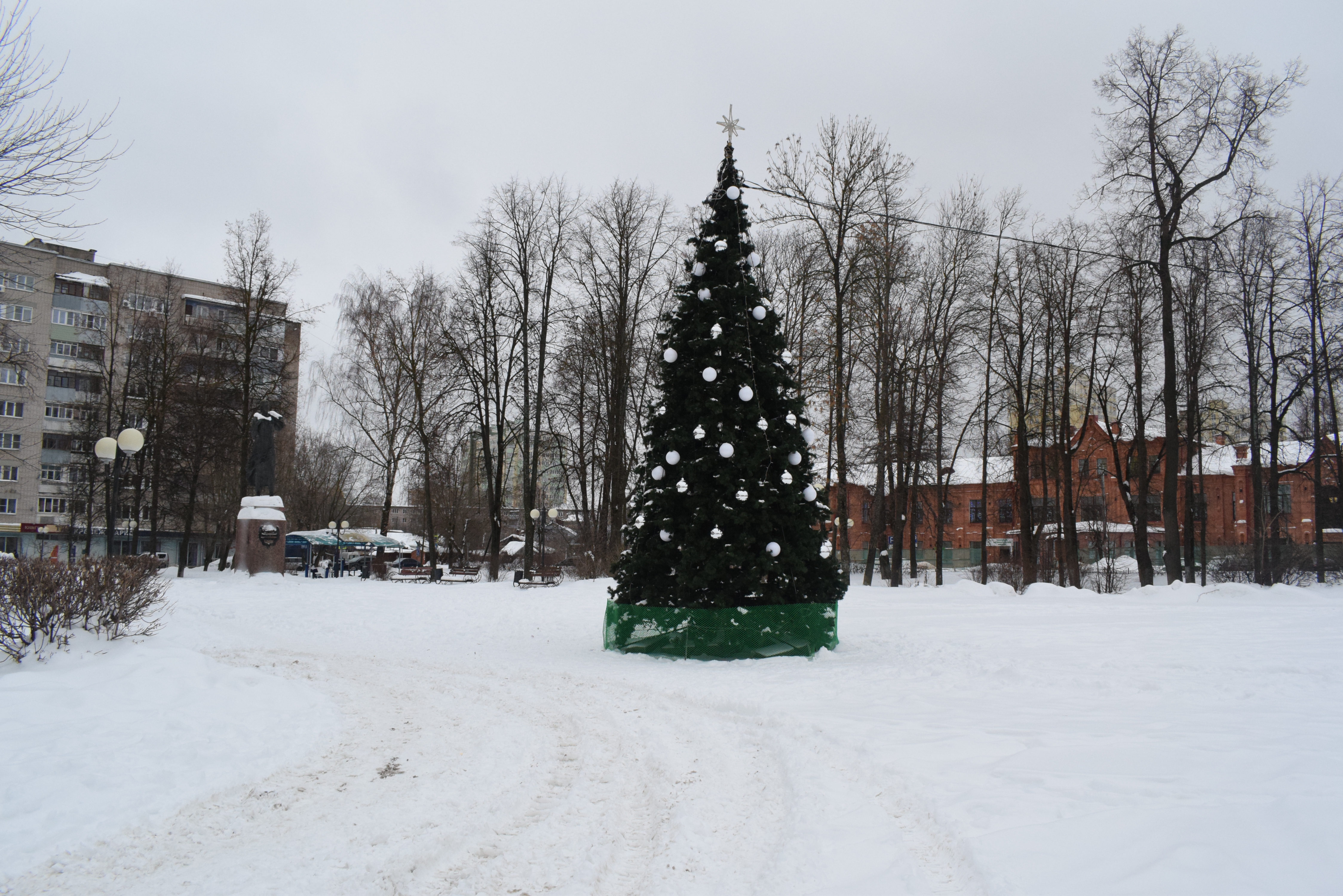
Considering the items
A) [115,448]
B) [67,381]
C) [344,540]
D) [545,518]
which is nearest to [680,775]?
[115,448]

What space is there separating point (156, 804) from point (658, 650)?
8.25m

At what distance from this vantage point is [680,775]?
634 centimetres

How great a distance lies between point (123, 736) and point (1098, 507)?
48.3m

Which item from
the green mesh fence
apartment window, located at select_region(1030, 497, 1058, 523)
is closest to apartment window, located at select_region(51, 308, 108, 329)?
the green mesh fence

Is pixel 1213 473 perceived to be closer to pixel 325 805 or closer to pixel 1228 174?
pixel 1228 174

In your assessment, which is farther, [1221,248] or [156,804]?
[1221,248]

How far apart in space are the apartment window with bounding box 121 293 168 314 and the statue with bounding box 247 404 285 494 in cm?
1273

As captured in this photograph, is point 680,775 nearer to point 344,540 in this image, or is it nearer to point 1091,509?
point 344,540

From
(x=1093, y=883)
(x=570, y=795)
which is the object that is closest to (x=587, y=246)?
(x=570, y=795)

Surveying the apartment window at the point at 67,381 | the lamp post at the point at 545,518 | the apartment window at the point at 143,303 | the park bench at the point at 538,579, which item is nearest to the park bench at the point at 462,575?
the park bench at the point at 538,579

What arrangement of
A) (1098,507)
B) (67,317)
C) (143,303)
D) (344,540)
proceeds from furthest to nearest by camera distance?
1. (67,317)
2. (1098,507)
3. (143,303)
4. (344,540)

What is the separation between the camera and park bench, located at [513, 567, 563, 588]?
82.6ft

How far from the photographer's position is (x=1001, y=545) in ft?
210

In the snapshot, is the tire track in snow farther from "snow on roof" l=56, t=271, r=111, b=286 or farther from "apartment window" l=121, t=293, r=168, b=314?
"snow on roof" l=56, t=271, r=111, b=286
